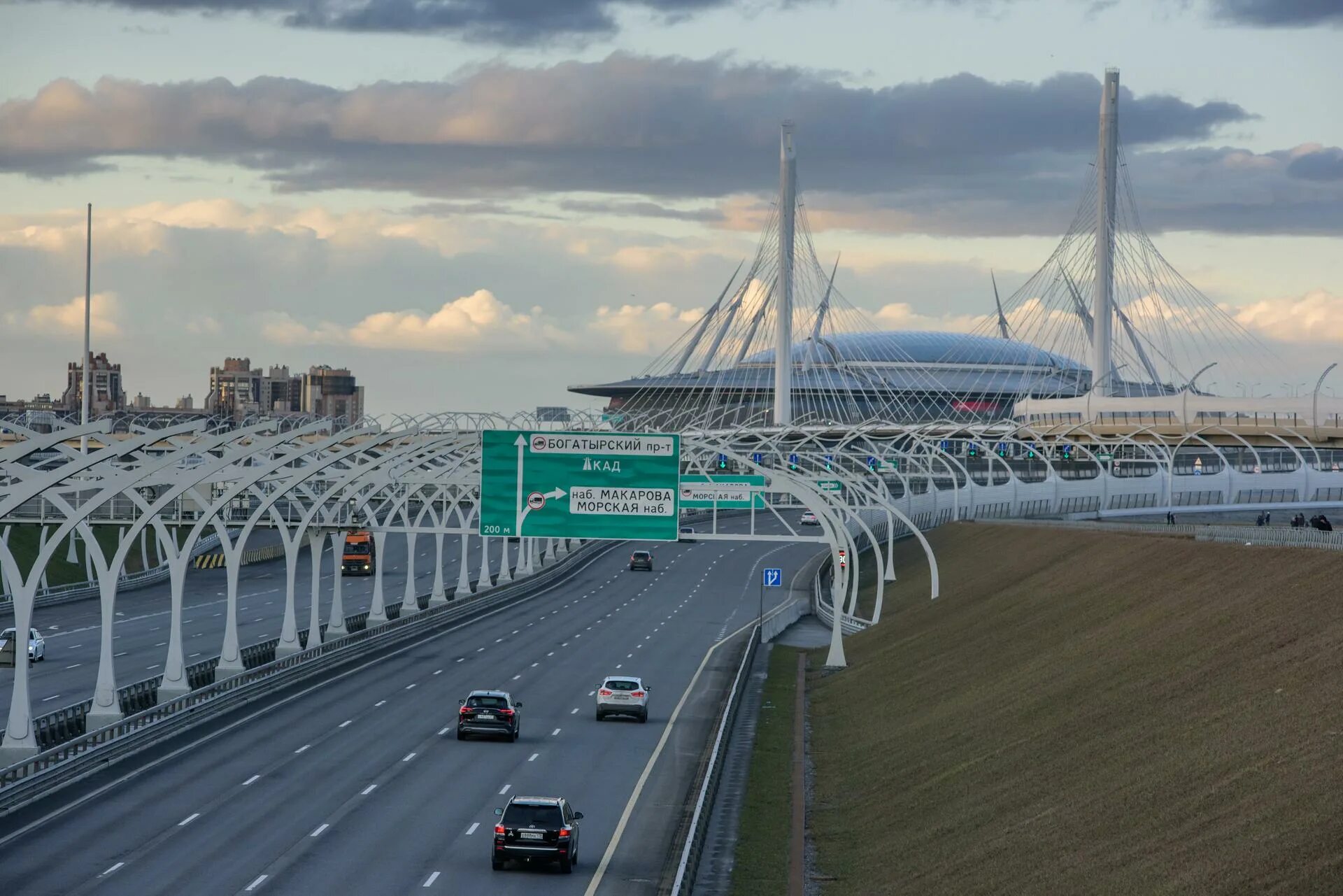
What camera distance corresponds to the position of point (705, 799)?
119 ft

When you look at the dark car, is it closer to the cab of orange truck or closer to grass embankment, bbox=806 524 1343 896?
grass embankment, bbox=806 524 1343 896

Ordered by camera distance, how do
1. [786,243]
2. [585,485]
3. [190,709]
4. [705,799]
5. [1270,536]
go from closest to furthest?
1. [705,799]
2. [190,709]
3. [1270,536]
4. [585,485]
5. [786,243]

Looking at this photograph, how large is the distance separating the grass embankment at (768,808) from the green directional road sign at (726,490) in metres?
6.54

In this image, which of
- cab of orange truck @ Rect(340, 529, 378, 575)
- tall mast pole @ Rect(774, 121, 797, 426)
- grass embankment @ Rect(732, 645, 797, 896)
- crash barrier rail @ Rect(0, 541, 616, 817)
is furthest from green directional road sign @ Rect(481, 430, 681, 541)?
tall mast pole @ Rect(774, 121, 797, 426)

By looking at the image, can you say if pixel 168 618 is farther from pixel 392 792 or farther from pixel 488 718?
pixel 392 792

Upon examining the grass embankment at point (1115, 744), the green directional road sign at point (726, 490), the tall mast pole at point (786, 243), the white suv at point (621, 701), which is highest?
the tall mast pole at point (786, 243)

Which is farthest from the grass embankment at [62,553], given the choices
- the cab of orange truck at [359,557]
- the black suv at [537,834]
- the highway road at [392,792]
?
the black suv at [537,834]

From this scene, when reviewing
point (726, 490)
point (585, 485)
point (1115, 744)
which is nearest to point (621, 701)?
point (585, 485)

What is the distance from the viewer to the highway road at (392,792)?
3094 centimetres

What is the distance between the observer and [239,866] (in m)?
Answer: 31.3

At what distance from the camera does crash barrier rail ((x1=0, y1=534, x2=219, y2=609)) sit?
3620 inches

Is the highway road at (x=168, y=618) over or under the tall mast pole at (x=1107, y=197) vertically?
under

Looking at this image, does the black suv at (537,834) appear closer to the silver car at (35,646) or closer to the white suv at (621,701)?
the white suv at (621,701)

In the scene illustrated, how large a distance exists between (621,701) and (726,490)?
11794 mm
